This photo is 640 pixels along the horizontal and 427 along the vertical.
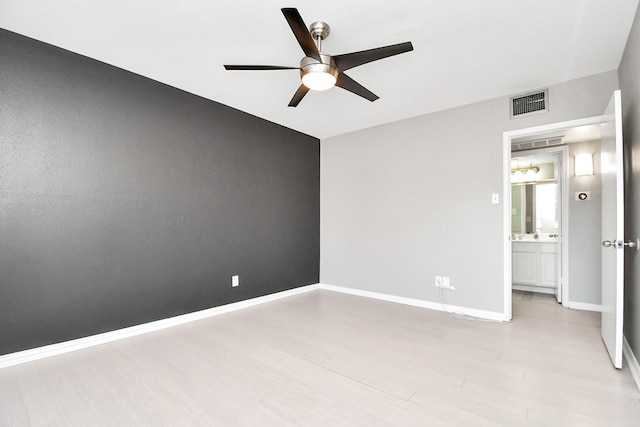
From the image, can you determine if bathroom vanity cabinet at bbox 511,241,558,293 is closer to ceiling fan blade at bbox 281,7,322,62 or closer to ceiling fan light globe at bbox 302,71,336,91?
ceiling fan light globe at bbox 302,71,336,91

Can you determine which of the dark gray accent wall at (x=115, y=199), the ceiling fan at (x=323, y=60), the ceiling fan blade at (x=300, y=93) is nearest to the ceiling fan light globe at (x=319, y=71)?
the ceiling fan at (x=323, y=60)

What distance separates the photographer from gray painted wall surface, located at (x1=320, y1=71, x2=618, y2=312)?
10.2ft

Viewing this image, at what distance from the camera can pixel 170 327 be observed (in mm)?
2865

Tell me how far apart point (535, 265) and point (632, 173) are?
273 cm

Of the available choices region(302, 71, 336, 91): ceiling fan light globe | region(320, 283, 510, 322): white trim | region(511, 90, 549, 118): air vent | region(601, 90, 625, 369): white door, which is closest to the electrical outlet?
region(320, 283, 510, 322): white trim

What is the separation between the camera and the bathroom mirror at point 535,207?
185 inches

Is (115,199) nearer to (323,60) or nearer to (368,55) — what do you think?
(323,60)

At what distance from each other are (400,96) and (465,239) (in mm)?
1794

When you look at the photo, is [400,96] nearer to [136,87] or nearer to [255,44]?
[255,44]

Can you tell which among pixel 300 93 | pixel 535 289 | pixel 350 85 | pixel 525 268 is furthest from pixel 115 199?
pixel 535 289

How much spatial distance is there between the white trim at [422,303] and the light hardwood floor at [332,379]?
209 millimetres

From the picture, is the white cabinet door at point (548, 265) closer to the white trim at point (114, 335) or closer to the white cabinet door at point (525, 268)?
the white cabinet door at point (525, 268)

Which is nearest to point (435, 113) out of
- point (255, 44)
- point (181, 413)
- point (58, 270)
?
point (255, 44)

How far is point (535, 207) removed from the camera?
486cm
